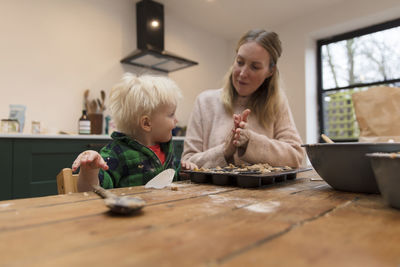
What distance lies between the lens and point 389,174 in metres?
0.50

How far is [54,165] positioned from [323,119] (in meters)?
3.41

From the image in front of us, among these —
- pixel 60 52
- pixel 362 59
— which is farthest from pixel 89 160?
pixel 362 59

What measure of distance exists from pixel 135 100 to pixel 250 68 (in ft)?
2.30

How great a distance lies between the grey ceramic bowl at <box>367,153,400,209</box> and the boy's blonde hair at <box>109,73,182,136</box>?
0.83 m

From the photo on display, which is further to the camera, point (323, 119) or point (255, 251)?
point (323, 119)

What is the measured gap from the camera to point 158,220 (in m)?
0.44

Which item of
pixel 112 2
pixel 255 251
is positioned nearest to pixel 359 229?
pixel 255 251

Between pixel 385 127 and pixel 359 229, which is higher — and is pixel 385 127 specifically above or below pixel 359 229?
above

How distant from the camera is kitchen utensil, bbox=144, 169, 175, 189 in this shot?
2.56 feet

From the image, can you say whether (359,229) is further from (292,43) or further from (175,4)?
(292,43)

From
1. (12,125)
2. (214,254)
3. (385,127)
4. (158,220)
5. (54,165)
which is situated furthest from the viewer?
(12,125)

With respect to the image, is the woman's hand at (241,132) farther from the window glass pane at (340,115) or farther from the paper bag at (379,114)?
the window glass pane at (340,115)

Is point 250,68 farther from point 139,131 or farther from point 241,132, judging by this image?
point 139,131

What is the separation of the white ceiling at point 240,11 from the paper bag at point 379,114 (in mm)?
2017
